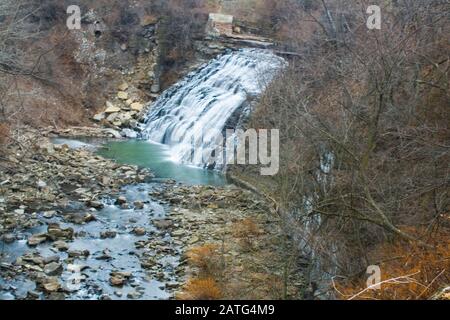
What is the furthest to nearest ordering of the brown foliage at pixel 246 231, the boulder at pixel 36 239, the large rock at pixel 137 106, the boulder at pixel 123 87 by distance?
1. the boulder at pixel 123 87
2. the large rock at pixel 137 106
3. the brown foliage at pixel 246 231
4. the boulder at pixel 36 239

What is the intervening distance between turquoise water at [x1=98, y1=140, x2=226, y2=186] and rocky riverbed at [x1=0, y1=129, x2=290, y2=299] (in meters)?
0.67

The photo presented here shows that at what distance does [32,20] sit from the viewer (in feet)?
79.0

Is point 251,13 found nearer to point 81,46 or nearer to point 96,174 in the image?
point 81,46

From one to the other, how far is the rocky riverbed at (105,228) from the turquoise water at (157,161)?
67cm

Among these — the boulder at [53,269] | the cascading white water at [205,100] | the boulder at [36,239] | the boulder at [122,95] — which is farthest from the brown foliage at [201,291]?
the boulder at [122,95]

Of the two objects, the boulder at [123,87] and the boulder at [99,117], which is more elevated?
the boulder at [123,87]

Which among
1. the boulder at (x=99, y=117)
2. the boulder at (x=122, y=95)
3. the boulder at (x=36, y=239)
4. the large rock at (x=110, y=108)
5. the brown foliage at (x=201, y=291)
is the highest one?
the boulder at (x=122, y=95)

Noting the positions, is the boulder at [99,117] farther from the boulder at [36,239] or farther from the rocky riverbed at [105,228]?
the boulder at [36,239]

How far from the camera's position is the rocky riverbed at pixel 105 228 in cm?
839

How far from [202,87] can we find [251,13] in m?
6.39

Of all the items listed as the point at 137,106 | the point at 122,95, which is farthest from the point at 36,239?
the point at 122,95

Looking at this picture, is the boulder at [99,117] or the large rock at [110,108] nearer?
the boulder at [99,117]

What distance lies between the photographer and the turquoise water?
14891 millimetres

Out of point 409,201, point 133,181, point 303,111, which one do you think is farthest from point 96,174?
point 409,201
